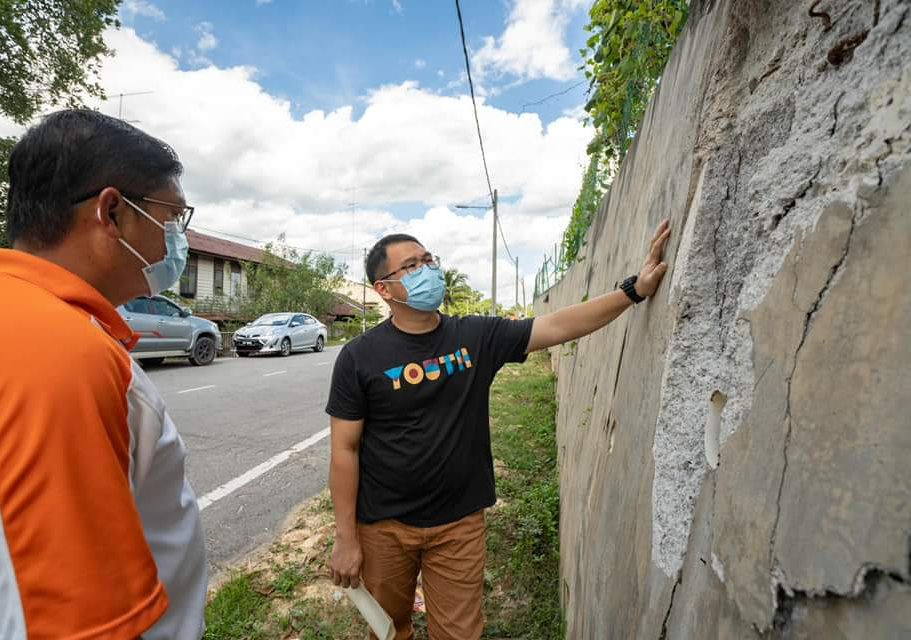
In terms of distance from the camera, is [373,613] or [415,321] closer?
[373,613]

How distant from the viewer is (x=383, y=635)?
2.00 m

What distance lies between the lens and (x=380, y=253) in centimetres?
237

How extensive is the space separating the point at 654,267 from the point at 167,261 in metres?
1.48

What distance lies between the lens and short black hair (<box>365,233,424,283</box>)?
2350 mm

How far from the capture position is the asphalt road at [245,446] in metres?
3.91

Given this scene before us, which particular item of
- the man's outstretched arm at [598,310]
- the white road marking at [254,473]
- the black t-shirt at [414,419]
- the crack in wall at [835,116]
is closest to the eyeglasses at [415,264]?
the black t-shirt at [414,419]

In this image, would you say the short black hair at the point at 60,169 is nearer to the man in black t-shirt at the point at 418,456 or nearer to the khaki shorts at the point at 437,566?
the man in black t-shirt at the point at 418,456

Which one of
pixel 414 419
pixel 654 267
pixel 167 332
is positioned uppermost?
pixel 654 267

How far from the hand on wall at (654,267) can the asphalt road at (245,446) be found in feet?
10.4

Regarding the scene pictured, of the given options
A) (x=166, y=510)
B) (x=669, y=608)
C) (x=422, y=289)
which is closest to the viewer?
(x=669, y=608)

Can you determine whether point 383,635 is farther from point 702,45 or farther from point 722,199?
point 702,45

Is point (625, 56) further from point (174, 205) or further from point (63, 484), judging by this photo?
point (63, 484)

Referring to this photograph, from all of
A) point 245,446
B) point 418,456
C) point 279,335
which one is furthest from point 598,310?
Answer: point 279,335

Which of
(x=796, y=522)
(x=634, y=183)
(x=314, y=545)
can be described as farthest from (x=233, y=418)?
(x=796, y=522)
